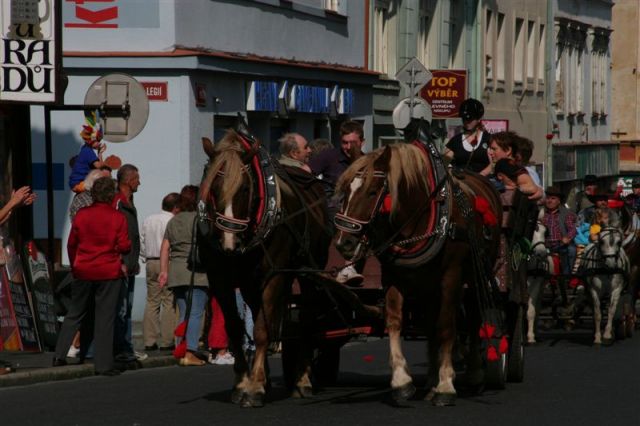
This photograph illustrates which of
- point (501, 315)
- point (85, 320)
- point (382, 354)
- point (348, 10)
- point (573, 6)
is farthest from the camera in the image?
point (573, 6)

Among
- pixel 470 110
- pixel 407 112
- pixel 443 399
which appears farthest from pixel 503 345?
pixel 407 112

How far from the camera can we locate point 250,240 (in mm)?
12602

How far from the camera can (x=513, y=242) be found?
47.6ft

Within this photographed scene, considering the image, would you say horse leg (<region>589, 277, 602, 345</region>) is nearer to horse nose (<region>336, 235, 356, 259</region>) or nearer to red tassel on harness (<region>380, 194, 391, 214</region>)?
red tassel on harness (<region>380, 194, 391, 214</region>)

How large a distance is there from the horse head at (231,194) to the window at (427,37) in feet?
89.3

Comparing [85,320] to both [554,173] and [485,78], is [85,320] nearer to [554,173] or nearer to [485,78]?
[485,78]

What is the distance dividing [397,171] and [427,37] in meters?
28.2

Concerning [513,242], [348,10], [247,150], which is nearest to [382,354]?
[513,242]

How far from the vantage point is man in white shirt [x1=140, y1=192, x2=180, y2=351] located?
1977cm

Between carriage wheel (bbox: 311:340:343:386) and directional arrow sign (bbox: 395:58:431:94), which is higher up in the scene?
directional arrow sign (bbox: 395:58:431:94)

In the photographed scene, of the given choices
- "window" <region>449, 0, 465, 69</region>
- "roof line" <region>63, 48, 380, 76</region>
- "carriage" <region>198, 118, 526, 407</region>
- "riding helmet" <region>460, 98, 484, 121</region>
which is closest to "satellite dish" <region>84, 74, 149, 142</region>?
"roof line" <region>63, 48, 380, 76</region>

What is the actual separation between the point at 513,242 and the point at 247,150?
286 cm

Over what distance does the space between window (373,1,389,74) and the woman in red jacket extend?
64.9 ft

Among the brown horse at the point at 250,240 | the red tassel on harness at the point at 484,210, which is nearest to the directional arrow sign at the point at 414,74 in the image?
the red tassel on harness at the point at 484,210
